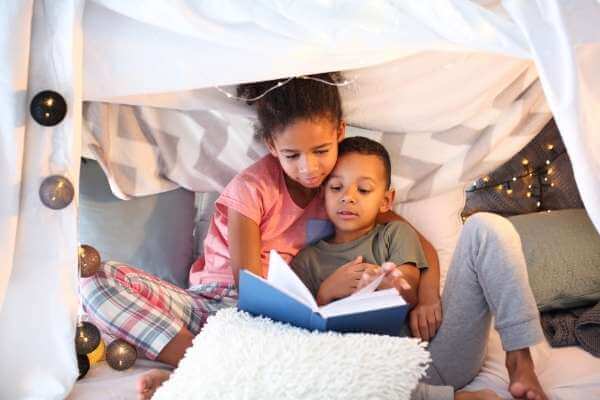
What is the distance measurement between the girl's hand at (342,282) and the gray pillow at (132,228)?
461 mm

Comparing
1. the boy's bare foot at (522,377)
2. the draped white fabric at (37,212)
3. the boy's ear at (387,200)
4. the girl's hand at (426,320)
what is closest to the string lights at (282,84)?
the boy's ear at (387,200)

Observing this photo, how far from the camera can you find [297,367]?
2.93ft

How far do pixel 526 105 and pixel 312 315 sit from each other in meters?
0.73

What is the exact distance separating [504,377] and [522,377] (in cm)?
8

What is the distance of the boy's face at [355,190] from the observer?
1.33 m

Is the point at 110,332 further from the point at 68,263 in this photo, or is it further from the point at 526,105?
the point at 526,105

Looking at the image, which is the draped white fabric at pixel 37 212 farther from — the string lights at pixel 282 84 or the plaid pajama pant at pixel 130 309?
the string lights at pixel 282 84

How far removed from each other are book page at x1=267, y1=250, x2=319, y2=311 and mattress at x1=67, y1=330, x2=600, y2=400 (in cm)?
34

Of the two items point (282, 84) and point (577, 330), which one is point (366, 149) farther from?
point (577, 330)

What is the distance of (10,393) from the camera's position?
3.76 feet

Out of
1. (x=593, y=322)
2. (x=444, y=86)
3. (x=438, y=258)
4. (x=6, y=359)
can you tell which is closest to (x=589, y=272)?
(x=593, y=322)

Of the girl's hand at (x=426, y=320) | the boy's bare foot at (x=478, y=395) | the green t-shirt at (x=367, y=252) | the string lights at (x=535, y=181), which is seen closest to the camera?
the boy's bare foot at (x=478, y=395)

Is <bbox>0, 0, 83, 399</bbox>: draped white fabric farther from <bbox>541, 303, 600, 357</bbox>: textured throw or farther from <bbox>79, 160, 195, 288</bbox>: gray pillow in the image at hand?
<bbox>541, 303, 600, 357</bbox>: textured throw

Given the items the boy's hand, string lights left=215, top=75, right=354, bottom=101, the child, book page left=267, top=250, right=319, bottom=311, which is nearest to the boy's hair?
the child
